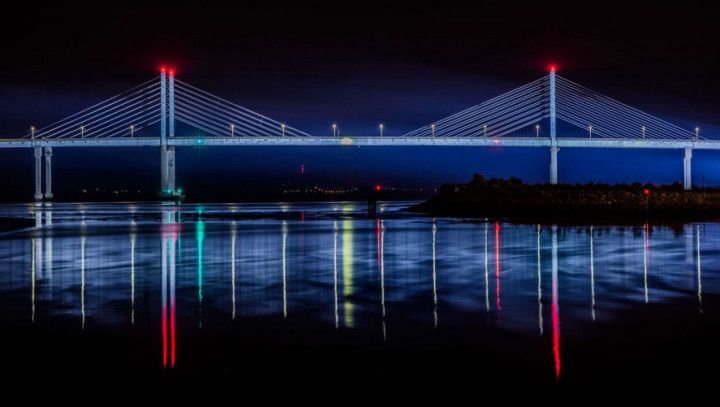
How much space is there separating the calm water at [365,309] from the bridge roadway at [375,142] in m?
88.0

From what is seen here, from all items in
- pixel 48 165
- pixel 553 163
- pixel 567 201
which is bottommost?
pixel 567 201

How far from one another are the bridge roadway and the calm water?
88.0m

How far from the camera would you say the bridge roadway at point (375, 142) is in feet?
343

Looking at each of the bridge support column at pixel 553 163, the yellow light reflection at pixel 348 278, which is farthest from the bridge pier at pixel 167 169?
the yellow light reflection at pixel 348 278

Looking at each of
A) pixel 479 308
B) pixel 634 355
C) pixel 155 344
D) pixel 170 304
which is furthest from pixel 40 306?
pixel 634 355

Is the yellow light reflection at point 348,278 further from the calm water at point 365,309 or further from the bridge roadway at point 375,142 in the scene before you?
the bridge roadway at point 375,142

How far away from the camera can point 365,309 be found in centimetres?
939

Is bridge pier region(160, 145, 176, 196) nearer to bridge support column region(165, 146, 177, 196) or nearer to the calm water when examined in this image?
bridge support column region(165, 146, 177, 196)

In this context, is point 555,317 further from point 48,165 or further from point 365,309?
point 48,165

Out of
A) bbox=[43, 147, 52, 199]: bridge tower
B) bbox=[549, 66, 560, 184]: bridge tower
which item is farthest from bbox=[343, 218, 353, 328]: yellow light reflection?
bbox=[43, 147, 52, 199]: bridge tower

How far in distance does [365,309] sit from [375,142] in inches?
4127

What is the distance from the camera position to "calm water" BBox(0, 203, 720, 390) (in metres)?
6.54

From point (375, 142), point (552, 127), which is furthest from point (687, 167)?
point (375, 142)

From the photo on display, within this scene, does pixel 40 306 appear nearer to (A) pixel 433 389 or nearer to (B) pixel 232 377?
(B) pixel 232 377
